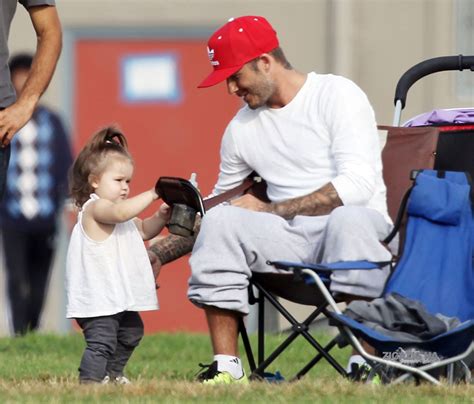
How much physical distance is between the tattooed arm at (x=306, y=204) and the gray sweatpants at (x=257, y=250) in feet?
0.52

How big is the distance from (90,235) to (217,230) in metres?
0.59

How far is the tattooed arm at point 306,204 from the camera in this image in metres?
6.61

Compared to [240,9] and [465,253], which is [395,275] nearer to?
[465,253]

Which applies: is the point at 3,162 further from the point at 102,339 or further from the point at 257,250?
the point at 257,250

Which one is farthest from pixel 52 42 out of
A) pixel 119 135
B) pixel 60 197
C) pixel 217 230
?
pixel 60 197

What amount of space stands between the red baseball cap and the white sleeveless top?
2.28 ft

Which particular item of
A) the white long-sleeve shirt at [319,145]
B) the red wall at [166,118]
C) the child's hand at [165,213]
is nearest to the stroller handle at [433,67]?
the white long-sleeve shirt at [319,145]

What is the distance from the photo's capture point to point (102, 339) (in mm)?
6539

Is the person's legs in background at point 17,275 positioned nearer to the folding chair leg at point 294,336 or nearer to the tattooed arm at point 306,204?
the tattooed arm at point 306,204

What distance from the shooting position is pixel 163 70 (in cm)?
1180

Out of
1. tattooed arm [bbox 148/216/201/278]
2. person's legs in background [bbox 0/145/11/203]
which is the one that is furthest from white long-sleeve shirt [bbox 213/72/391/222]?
person's legs in background [bbox 0/145/11/203]

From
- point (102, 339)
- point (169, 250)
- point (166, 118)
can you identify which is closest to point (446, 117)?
point (169, 250)

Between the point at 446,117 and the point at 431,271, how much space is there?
1209mm

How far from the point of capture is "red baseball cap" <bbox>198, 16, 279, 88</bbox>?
266 inches
